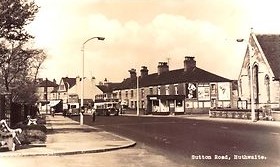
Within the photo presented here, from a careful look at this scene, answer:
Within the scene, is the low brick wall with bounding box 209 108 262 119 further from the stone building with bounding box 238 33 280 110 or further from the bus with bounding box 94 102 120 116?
the bus with bounding box 94 102 120 116

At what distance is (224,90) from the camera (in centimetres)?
7494

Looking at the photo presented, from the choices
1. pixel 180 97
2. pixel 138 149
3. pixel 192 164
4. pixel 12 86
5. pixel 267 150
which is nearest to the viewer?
pixel 192 164

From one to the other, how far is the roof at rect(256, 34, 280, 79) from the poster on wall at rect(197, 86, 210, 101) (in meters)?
20.9

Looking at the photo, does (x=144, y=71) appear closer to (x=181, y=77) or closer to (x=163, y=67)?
(x=163, y=67)

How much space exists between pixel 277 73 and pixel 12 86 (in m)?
30.0

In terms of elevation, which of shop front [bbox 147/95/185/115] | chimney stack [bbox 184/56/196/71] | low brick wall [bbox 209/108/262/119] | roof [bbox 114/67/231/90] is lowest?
low brick wall [bbox 209/108/262/119]

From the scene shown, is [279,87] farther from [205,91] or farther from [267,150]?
[267,150]

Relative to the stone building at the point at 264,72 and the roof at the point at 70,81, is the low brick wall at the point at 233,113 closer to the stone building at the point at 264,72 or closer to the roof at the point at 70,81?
the stone building at the point at 264,72

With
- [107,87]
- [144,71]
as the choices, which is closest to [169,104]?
[144,71]

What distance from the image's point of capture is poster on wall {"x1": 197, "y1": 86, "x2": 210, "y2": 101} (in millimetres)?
73688

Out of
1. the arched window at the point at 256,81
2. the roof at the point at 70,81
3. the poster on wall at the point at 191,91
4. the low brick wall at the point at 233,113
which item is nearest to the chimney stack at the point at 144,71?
the poster on wall at the point at 191,91

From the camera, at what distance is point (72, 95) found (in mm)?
113625

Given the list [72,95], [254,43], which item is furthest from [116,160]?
[72,95]

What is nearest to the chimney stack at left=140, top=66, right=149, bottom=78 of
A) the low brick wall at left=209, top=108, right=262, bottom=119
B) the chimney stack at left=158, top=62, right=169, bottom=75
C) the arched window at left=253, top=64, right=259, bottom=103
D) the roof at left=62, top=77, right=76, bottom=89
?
the chimney stack at left=158, top=62, right=169, bottom=75
